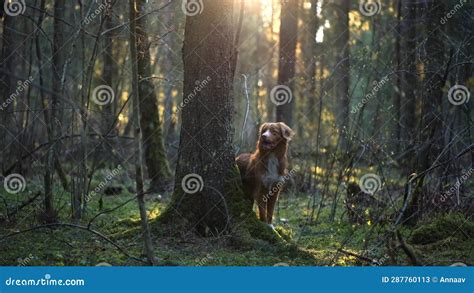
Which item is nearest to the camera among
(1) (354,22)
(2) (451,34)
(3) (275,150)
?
(3) (275,150)

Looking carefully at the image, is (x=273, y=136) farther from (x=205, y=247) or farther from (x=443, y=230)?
(x=443, y=230)

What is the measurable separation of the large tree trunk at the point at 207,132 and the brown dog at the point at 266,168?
4.04 ft

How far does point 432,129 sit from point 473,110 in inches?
175

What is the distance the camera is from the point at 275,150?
10469 millimetres

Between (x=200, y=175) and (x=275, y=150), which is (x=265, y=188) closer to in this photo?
(x=275, y=150)

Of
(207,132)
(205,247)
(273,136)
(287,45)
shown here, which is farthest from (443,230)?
(287,45)

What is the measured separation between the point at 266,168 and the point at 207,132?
1933 millimetres

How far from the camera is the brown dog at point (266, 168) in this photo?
33.1 feet

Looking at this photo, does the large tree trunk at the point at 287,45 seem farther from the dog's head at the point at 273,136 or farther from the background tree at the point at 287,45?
the dog's head at the point at 273,136

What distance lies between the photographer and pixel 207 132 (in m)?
8.76

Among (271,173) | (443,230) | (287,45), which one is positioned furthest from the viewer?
(287,45)

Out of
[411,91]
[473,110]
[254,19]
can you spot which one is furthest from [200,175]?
[254,19]

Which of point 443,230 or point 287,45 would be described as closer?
point 443,230

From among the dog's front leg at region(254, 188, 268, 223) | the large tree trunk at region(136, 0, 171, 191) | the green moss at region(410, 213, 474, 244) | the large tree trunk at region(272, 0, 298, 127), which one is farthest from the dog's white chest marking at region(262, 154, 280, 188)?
the large tree trunk at region(272, 0, 298, 127)
